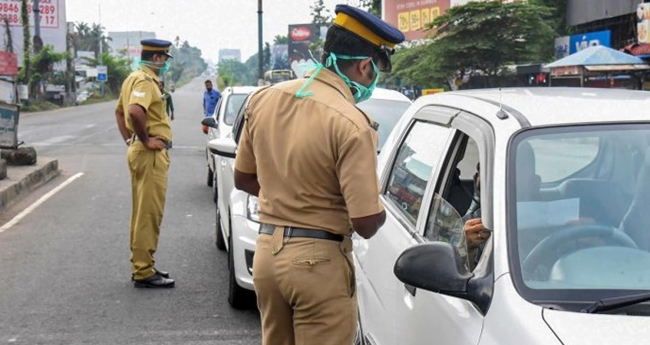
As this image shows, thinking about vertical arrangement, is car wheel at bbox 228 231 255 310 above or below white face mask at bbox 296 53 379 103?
below

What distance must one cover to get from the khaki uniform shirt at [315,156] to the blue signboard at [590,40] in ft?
66.3

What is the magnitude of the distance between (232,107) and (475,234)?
8.70 metres

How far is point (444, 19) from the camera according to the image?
74.7ft

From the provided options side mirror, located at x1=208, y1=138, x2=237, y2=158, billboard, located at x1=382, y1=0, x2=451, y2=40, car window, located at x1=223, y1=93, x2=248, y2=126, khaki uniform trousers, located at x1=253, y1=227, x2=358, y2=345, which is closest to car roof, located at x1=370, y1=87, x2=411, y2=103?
side mirror, located at x1=208, y1=138, x2=237, y2=158

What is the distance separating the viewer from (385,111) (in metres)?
7.70

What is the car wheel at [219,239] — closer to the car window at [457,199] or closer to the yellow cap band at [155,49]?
the yellow cap band at [155,49]

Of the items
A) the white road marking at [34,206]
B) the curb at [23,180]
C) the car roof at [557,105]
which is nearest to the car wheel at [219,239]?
the white road marking at [34,206]

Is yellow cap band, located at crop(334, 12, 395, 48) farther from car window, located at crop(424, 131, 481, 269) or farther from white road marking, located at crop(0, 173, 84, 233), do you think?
white road marking, located at crop(0, 173, 84, 233)

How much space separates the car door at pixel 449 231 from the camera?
245 centimetres

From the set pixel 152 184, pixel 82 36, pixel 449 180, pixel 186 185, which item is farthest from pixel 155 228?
pixel 82 36

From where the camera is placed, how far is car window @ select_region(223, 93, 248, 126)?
36.0 feet

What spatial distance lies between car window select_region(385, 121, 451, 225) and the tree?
18425mm

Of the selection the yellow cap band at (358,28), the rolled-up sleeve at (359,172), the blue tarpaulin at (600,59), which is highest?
the blue tarpaulin at (600,59)

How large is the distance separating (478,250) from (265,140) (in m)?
0.92
